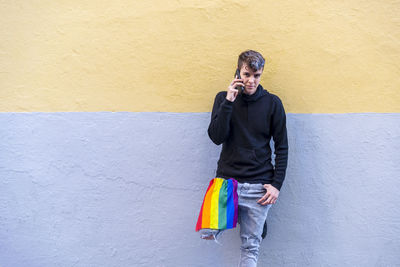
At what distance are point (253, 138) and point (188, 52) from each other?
970 millimetres

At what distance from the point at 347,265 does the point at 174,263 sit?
4.88 feet

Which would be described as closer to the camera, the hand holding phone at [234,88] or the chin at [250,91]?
the hand holding phone at [234,88]

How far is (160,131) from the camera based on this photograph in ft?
10.3

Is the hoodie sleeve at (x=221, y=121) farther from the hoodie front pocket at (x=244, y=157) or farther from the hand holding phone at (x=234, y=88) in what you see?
the hoodie front pocket at (x=244, y=157)

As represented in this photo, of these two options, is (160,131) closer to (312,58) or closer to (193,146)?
(193,146)

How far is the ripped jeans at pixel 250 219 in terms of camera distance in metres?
2.64

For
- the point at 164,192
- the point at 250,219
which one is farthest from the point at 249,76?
the point at 164,192

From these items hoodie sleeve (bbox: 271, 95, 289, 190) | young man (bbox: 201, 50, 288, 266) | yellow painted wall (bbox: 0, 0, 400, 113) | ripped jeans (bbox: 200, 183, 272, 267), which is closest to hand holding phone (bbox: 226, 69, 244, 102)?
young man (bbox: 201, 50, 288, 266)

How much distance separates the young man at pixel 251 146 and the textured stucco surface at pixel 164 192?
40cm

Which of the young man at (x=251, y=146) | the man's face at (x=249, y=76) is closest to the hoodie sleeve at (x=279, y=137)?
the young man at (x=251, y=146)

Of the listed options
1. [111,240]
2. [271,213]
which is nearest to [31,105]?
[111,240]

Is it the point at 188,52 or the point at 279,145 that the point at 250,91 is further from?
the point at 188,52

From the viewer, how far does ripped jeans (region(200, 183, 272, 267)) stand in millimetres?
2641

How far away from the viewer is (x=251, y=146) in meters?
2.68
